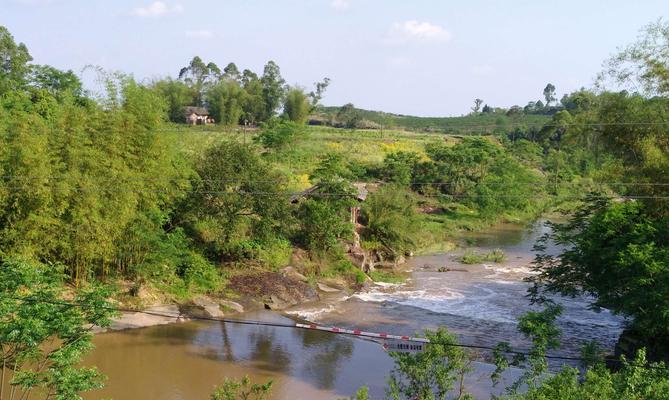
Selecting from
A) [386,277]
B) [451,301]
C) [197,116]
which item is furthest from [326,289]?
[197,116]

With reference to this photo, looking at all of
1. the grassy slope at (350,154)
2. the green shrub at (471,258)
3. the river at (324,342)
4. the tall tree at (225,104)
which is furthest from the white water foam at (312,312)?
the tall tree at (225,104)

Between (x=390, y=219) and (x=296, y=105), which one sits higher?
(x=296, y=105)

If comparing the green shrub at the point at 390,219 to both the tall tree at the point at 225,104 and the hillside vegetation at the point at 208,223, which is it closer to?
the hillside vegetation at the point at 208,223

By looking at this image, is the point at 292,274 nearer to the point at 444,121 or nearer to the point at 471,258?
the point at 471,258

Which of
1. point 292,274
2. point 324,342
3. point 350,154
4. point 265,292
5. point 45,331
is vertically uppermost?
point 350,154

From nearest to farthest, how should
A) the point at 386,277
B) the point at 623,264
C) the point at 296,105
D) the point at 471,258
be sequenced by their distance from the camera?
1. the point at 623,264
2. the point at 386,277
3. the point at 471,258
4. the point at 296,105

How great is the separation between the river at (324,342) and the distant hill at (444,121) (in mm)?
41919

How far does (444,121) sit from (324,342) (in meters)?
67.1

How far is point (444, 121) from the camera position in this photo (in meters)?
79.8

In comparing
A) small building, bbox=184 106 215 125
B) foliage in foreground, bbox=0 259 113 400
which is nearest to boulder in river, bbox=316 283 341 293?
foliage in foreground, bbox=0 259 113 400

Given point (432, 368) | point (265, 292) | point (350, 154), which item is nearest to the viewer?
point (432, 368)

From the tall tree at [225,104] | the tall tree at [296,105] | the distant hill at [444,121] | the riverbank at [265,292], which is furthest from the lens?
the distant hill at [444,121]

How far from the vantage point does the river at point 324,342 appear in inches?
508

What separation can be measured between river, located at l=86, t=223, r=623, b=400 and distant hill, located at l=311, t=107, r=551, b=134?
138ft
